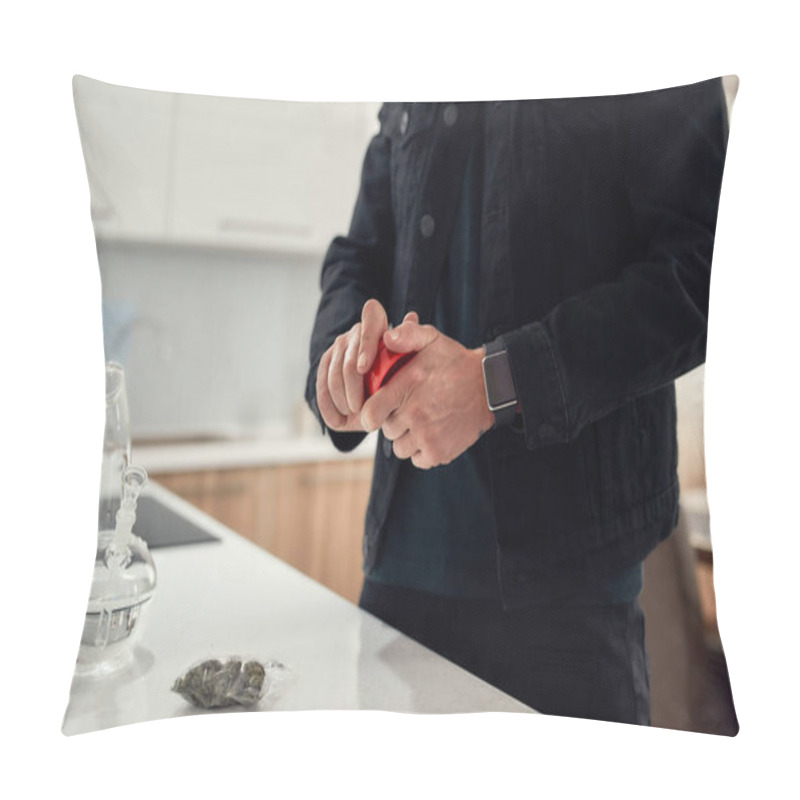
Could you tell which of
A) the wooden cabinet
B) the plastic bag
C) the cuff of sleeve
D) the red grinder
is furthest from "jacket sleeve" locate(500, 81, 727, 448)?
the plastic bag

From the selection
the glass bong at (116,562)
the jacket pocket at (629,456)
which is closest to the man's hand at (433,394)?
the jacket pocket at (629,456)

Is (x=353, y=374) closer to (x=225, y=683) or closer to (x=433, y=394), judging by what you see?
(x=433, y=394)

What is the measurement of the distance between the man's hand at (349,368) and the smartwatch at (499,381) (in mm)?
97

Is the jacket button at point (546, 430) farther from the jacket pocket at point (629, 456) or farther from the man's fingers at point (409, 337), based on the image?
the man's fingers at point (409, 337)

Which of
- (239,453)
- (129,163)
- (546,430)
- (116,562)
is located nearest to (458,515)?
(546,430)

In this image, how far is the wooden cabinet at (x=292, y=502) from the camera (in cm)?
125

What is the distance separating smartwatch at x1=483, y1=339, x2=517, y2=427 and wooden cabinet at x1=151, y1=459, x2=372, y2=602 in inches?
6.5

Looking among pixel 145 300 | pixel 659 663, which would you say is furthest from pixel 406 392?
pixel 659 663

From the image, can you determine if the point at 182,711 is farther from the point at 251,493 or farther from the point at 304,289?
the point at 304,289

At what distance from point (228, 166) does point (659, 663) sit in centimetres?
75

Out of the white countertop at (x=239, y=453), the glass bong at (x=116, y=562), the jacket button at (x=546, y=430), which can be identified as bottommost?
the glass bong at (x=116, y=562)

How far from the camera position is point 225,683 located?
1.19m

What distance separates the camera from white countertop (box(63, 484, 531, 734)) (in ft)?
3.91

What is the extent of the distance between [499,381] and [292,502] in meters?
0.28
